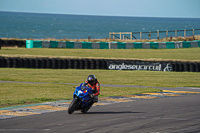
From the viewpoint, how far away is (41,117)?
10883mm

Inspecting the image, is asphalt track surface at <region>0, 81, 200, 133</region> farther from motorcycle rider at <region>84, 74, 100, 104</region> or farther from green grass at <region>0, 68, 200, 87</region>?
green grass at <region>0, 68, 200, 87</region>

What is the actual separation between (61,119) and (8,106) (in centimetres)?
368

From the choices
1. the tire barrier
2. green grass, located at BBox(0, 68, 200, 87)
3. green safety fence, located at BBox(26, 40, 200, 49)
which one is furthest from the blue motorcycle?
green safety fence, located at BBox(26, 40, 200, 49)

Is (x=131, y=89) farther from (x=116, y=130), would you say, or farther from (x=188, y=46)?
(x=188, y=46)

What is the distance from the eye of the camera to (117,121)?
1002cm

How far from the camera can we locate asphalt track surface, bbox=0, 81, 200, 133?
29.1 ft

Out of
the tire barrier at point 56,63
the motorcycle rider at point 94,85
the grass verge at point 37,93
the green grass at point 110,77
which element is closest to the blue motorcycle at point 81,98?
the motorcycle rider at point 94,85

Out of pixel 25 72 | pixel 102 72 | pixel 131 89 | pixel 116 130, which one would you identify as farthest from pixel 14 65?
pixel 116 130

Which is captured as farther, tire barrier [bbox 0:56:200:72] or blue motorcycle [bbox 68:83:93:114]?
tire barrier [bbox 0:56:200:72]

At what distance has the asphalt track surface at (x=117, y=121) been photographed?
888 cm

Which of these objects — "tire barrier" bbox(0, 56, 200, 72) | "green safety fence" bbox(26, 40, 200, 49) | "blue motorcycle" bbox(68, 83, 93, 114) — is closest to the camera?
"blue motorcycle" bbox(68, 83, 93, 114)

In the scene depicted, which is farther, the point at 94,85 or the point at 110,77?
the point at 110,77

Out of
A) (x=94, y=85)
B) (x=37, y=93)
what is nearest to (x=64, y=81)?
(x=37, y=93)

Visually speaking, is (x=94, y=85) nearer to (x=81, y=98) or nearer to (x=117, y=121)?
(x=81, y=98)
